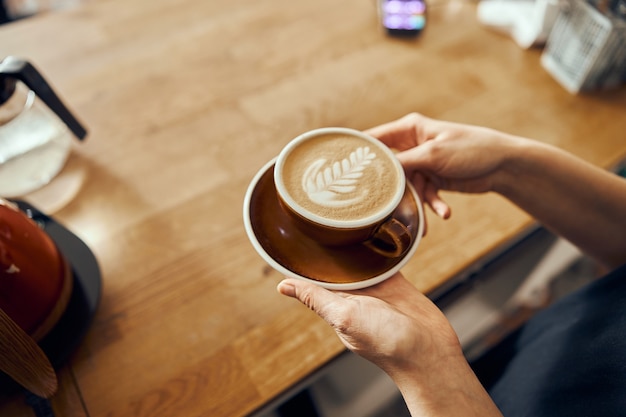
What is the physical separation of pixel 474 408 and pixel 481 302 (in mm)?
807

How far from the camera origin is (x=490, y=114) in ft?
3.17

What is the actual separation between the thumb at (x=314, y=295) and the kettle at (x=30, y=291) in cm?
28

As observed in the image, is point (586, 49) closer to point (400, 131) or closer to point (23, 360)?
point (400, 131)

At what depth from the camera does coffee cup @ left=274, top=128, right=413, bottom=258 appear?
1.92 ft

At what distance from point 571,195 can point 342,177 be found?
1.34 feet

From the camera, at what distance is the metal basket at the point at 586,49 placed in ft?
2.99

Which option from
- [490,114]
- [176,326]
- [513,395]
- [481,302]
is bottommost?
[481,302]

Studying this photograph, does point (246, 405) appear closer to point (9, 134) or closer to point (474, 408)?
point (474, 408)

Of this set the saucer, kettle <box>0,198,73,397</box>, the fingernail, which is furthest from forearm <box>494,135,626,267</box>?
kettle <box>0,198,73,397</box>

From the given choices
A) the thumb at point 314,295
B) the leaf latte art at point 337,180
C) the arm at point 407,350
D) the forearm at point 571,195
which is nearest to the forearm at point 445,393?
the arm at point 407,350

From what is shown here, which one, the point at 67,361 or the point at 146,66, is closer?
the point at 67,361

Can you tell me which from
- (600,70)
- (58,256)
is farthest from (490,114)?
(58,256)

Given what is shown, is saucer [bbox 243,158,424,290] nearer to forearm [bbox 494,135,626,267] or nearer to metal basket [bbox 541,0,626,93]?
forearm [bbox 494,135,626,267]

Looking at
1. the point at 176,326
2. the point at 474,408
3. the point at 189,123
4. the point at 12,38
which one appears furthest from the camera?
the point at 12,38
